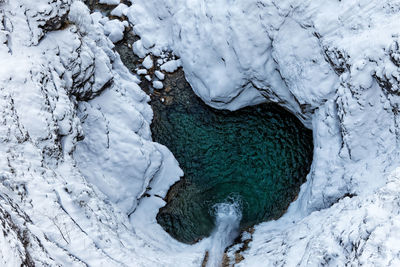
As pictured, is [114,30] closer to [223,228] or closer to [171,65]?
[171,65]

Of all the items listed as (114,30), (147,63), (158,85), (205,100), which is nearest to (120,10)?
(114,30)

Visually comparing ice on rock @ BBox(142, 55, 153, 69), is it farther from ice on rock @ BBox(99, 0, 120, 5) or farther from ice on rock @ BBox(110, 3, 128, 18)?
ice on rock @ BBox(99, 0, 120, 5)

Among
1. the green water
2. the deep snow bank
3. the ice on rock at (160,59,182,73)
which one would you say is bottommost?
the green water

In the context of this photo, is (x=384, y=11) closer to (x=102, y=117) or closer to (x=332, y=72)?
(x=332, y=72)

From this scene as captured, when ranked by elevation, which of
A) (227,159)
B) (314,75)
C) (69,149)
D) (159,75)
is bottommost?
(227,159)

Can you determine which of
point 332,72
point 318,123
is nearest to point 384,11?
point 332,72

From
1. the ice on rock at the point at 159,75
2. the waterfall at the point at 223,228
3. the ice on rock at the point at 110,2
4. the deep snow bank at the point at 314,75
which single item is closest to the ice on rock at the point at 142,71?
the ice on rock at the point at 159,75

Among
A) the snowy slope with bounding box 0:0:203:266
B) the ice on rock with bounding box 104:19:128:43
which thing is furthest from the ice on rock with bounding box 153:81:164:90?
the ice on rock with bounding box 104:19:128:43
